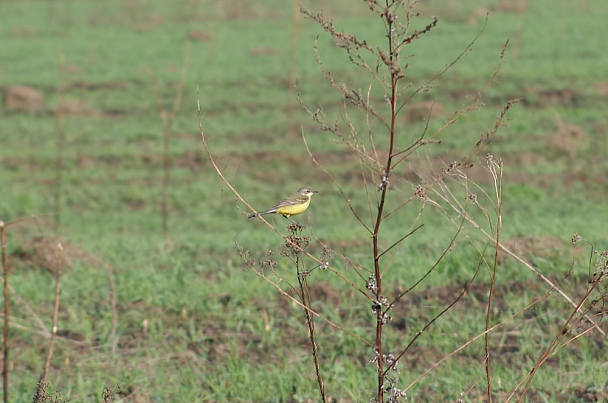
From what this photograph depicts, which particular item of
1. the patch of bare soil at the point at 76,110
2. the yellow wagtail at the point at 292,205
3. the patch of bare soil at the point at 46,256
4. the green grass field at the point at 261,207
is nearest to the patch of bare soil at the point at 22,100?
the green grass field at the point at 261,207

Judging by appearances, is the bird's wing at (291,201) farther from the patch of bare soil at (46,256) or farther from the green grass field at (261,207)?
the patch of bare soil at (46,256)

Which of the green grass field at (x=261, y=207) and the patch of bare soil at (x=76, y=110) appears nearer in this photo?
the green grass field at (x=261, y=207)

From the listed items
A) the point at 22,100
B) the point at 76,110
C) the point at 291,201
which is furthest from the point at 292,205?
the point at 22,100

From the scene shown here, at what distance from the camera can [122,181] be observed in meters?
12.0

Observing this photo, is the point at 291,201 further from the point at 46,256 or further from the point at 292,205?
the point at 46,256

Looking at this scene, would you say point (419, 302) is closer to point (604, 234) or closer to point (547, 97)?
point (604, 234)

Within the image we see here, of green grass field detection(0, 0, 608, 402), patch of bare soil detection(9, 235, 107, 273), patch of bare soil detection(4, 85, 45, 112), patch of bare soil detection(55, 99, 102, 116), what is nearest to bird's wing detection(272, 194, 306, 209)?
green grass field detection(0, 0, 608, 402)

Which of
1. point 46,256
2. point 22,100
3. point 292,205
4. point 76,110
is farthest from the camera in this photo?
point 22,100

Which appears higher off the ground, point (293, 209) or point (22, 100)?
point (293, 209)

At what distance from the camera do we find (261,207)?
1077 centimetres

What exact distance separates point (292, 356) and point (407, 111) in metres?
9.71

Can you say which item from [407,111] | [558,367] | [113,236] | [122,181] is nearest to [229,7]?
[407,111]

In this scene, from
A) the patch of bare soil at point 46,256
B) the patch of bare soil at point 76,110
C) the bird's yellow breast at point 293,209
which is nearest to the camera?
the bird's yellow breast at point 293,209

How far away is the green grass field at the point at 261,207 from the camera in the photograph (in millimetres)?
4934
